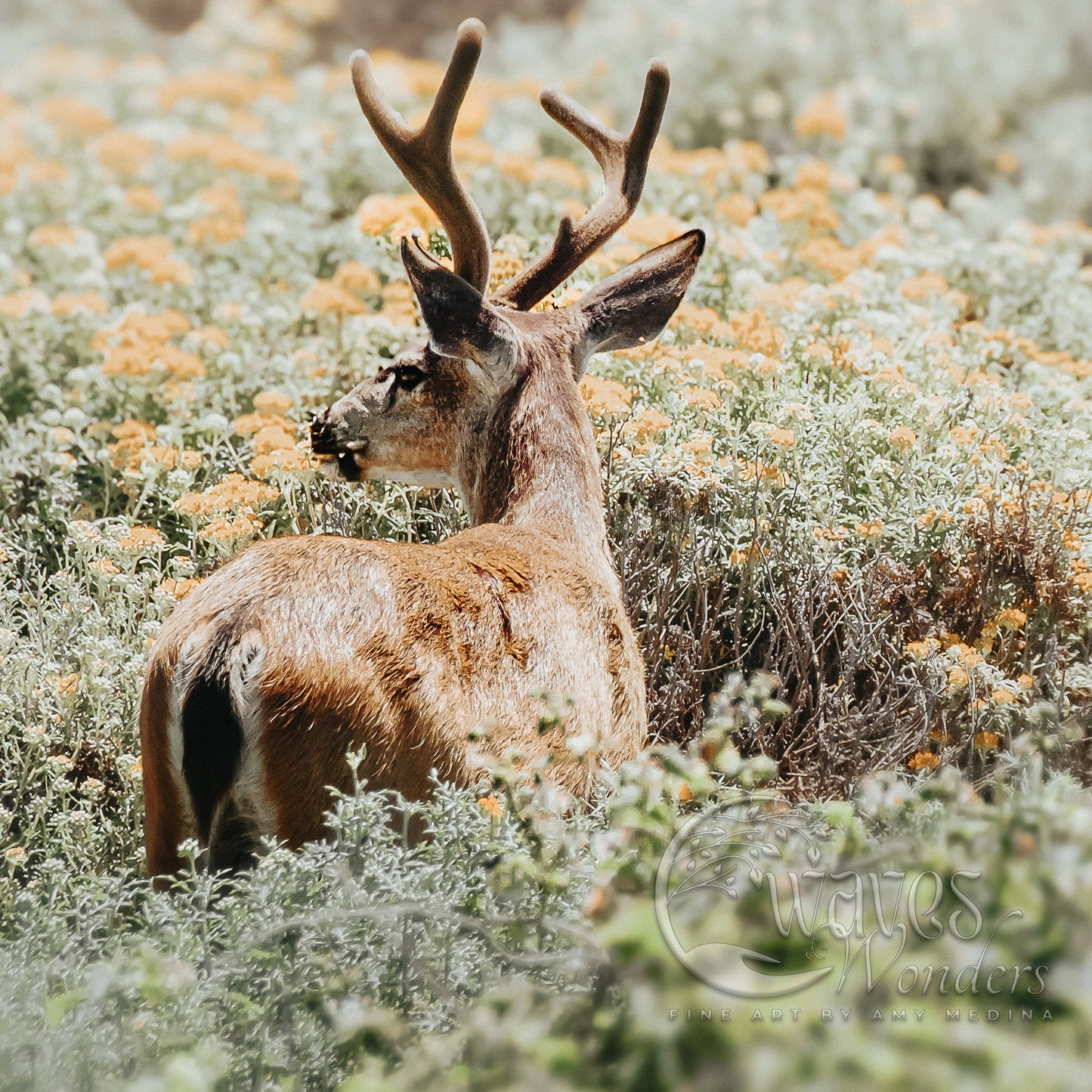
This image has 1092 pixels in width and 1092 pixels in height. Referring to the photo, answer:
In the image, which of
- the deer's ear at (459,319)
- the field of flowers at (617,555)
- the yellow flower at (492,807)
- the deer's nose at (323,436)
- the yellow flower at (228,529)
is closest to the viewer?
the field of flowers at (617,555)

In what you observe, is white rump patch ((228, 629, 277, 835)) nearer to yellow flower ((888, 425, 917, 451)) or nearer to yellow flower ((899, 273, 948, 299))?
yellow flower ((888, 425, 917, 451))

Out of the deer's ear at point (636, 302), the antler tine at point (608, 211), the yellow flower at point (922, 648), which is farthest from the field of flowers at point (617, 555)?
the antler tine at point (608, 211)

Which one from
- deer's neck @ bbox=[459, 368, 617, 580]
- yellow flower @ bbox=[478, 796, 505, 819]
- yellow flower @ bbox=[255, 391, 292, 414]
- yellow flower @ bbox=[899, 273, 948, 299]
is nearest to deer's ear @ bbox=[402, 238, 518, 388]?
deer's neck @ bbox=[459, 368, 617, 580]

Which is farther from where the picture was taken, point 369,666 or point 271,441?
point 271,441

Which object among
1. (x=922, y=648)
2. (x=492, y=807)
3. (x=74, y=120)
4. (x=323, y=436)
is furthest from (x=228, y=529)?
(x=74, y=120)

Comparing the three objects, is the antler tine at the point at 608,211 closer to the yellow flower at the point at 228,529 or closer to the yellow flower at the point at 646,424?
the yellow flower at the point at 646,424

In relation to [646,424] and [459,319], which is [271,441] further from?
[646,424]

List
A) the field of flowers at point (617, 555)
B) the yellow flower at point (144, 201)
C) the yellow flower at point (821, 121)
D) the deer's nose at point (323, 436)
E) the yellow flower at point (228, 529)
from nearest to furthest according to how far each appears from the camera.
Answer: the field of flowers at point (617, 555), the yellow flower at point (228, 529), the deer's nose at point (323, 436), the yellow flower at point (144, 201), the yellow flower at point (821, 121)

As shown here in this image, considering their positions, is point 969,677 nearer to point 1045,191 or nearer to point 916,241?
point 916,241

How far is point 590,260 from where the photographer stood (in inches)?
228

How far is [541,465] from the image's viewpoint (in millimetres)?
4023

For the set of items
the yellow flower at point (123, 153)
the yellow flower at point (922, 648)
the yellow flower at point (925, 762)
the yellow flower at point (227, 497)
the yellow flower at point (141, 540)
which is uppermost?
the yellow flower at point (123, 153)

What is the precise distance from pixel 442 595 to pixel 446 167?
1489 mm

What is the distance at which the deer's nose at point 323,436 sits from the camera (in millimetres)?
4453
